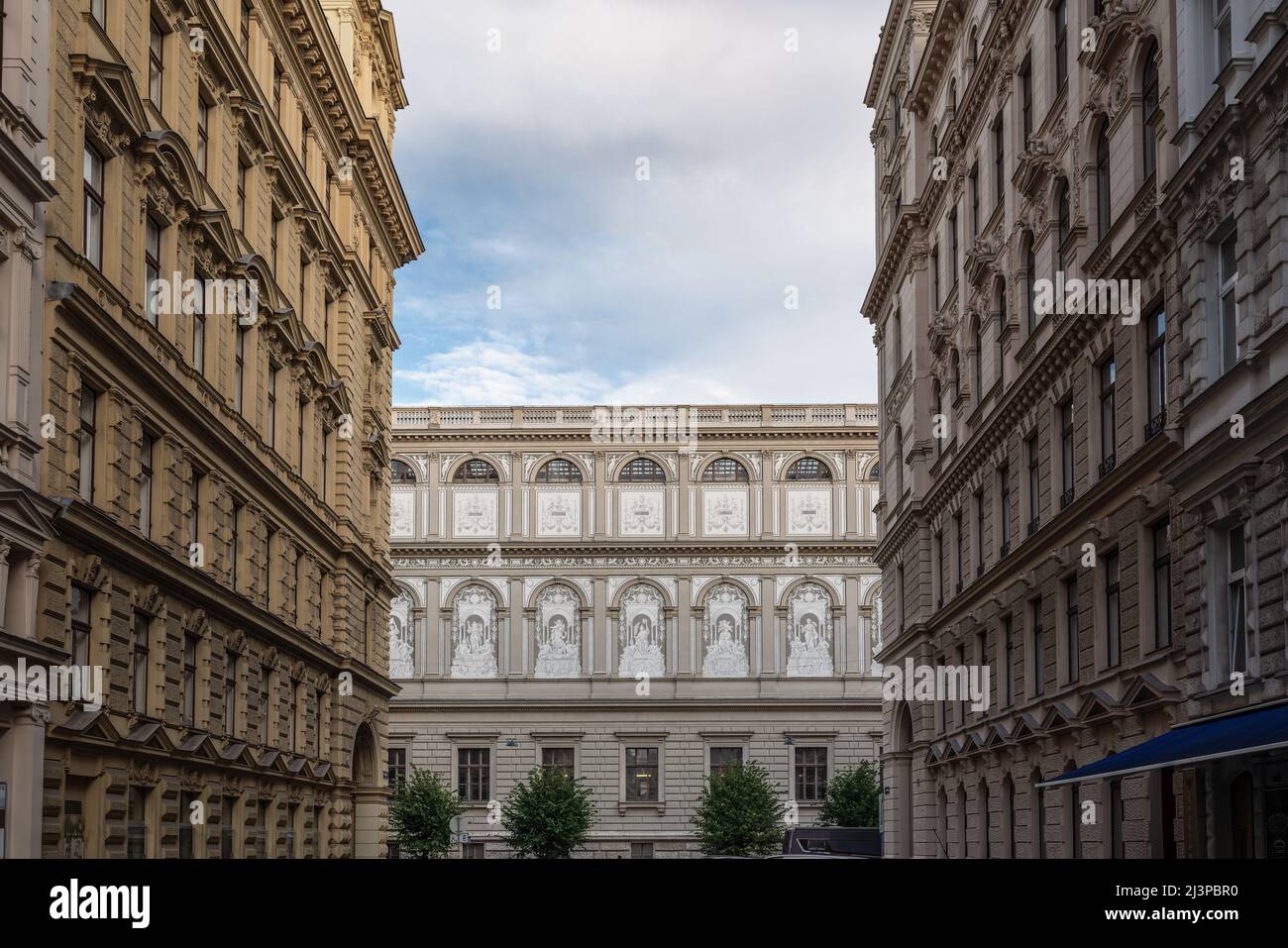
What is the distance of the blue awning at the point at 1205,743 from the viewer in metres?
18.3

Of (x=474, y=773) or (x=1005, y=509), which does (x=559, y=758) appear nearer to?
(x=474, y=773)

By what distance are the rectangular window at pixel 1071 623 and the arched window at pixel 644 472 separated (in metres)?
52.4

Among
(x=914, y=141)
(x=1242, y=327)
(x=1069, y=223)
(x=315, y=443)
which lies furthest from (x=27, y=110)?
(x=914, y=141)

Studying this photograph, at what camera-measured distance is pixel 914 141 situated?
5578 cm

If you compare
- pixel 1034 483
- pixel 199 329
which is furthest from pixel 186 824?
pixel 1034 483

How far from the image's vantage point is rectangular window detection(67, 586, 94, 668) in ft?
87.1


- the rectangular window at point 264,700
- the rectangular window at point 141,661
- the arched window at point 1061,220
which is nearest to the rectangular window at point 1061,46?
the arched window at point 1061,220

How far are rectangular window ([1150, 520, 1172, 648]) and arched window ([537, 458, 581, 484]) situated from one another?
196ft

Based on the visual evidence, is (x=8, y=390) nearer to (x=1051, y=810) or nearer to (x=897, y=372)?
(x=1051, y=810)

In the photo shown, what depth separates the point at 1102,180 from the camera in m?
32.5

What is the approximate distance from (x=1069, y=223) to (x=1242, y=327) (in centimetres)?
1261

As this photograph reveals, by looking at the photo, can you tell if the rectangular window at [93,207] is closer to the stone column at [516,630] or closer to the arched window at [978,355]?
the arched window at [978,355]

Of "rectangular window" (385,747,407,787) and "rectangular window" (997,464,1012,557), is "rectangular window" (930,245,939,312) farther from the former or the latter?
"rectangular window" (385,747,407,787)

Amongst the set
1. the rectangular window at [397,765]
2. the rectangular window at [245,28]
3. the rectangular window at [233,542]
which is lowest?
the rectangular window at [397,765]
